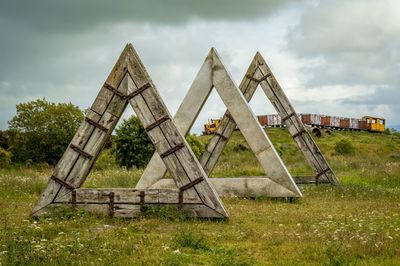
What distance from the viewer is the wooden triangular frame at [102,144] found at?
9383 mm

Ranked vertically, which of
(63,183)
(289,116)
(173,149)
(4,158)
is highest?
(289,116)

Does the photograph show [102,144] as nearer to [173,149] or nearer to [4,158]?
[173,149]

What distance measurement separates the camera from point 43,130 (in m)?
39.6

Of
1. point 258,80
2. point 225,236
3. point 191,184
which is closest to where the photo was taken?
point 225,236

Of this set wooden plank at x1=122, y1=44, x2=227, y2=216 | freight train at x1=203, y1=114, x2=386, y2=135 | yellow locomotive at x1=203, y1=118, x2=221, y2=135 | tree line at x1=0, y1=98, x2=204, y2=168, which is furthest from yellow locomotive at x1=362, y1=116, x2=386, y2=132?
wooden plank at x1=122, y1=44, x2=227, y2=216

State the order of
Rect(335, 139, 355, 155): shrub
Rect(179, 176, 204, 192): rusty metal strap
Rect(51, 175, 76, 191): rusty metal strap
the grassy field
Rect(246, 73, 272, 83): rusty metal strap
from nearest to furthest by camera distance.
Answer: the grassy field, Rect(179, 176, 204, 192): rusty metal strap, Rect(51, 175, 76, 191): rusty metal strap, Rect(246, 73, 272, 83): rusty metal strap, Rect(335, 139, 355, 155): shrub

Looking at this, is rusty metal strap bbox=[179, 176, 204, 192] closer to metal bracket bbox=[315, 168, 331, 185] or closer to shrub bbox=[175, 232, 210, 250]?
shrub bbox=[175, 232, 210, 250]

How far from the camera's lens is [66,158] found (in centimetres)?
984

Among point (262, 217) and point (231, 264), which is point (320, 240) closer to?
point (231, 264)

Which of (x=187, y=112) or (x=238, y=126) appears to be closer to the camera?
(x=238, y=126)

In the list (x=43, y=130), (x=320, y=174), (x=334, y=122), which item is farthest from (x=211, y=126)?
(x=320, y=174)

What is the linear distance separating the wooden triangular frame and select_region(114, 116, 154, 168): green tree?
16676mm

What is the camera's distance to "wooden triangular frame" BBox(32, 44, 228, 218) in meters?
9.38

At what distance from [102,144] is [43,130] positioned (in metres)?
31.6
